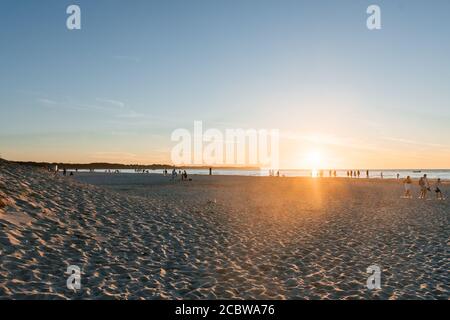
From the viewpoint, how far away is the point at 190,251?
474 inches

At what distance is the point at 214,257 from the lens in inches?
451

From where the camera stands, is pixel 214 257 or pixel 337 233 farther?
pixel 337 233

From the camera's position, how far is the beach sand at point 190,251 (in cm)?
841

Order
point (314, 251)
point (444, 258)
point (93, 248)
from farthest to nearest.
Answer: point (314, 251) < point (444, 258) < point (93, 248)

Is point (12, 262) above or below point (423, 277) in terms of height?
above

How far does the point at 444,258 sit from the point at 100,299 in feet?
35.9

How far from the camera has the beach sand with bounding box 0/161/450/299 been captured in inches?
331

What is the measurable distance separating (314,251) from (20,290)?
917 cm

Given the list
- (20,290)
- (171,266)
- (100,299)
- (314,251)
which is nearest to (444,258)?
(314,251)

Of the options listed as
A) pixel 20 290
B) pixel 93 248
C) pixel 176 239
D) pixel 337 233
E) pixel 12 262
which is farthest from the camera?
pixel 337 233
